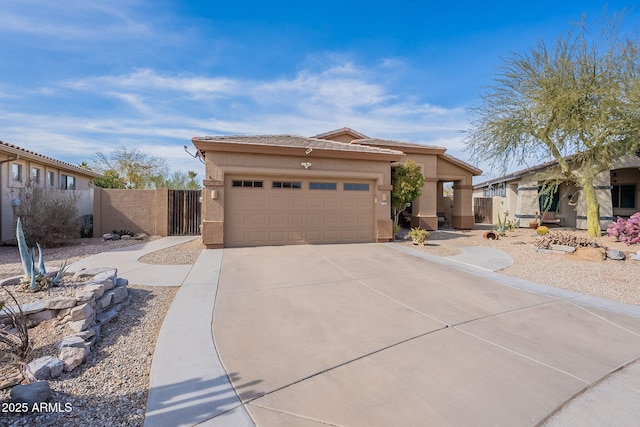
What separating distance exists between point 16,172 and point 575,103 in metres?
23.6

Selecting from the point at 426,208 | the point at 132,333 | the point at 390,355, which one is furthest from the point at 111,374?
the point at 426,208

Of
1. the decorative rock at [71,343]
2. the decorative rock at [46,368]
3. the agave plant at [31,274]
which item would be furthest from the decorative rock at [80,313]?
the agave plant at [31,274]

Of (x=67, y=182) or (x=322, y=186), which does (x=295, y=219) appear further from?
(x=67, y=182)

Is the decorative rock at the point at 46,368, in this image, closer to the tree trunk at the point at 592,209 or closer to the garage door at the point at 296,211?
the garage door at the point at 296,211

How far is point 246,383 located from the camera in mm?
2988

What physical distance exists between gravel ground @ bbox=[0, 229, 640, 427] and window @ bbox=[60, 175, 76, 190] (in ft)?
26.4

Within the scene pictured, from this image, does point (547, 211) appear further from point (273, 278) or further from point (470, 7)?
point (273, 278)

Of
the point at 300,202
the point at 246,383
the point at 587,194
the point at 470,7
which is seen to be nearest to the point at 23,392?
the point at 246,383

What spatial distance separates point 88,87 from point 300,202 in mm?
10047

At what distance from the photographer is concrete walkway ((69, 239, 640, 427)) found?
2.64 metres

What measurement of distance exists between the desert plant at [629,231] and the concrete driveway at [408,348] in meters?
8.20

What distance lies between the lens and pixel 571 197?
1983 cm

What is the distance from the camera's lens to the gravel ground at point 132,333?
8.40ft

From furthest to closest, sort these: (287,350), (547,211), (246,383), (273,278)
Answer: (547,211) → (273,278) → (287,350) → (246,383)
